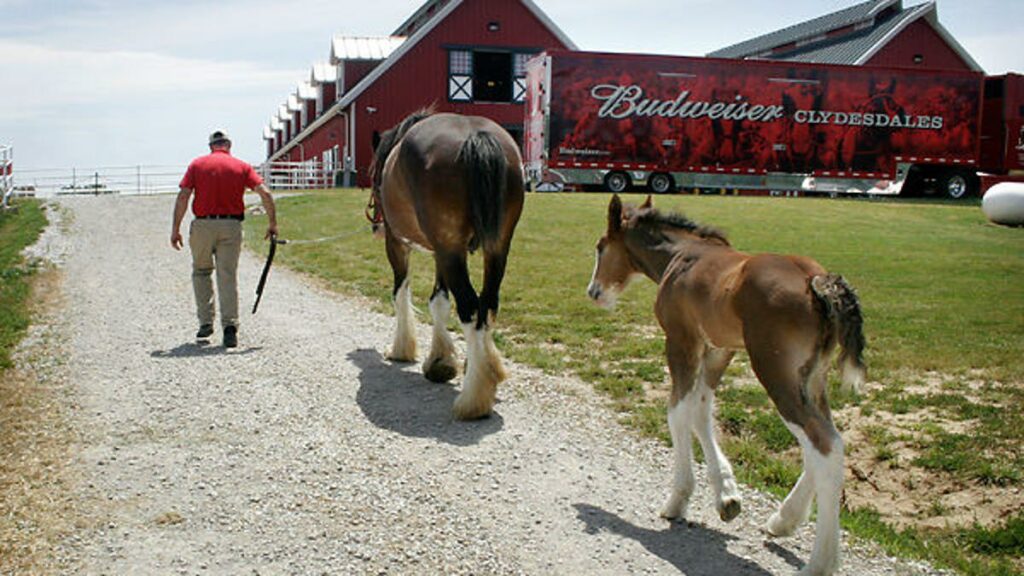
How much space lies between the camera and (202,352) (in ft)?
32.5

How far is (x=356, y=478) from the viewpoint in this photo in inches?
237

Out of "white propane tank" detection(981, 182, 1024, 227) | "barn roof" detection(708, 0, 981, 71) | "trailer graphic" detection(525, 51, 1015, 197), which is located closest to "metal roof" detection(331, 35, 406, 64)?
"trailer graphic" detection(525, 51, 1015, 197)

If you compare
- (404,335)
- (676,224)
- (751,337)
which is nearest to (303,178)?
(404,335)

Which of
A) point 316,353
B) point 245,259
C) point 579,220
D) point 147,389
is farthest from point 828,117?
point 147,389

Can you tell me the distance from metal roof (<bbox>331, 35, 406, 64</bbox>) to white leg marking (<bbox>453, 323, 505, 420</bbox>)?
35993mm

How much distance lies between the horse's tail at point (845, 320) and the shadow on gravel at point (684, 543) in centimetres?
111

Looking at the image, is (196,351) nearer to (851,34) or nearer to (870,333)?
(870,333)

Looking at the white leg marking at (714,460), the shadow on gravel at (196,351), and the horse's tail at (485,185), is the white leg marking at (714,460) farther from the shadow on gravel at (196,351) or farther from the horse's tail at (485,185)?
the shadow on gravel at (196,351)

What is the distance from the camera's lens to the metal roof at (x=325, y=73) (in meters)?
45.6

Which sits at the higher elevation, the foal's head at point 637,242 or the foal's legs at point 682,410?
the foal's head at point 637,242

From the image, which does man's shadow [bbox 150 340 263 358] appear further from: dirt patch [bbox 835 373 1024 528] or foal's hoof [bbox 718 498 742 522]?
foal's hoof [bbox 718 498 742 522]

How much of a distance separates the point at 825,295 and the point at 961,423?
3.53 metres

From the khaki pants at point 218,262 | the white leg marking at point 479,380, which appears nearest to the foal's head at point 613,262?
the white leg marking at point 479,380

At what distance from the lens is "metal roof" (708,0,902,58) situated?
4531cm
